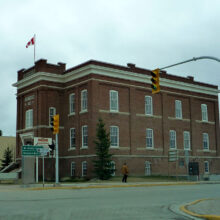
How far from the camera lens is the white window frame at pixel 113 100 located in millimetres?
41684

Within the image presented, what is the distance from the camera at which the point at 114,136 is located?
41281mm

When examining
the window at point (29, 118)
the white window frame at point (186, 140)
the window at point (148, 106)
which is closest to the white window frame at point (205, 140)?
the white window frame at point (186, 140)

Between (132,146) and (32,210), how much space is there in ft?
97.3

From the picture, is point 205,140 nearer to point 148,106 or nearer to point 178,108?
point 178,108

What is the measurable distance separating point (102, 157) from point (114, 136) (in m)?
5.10

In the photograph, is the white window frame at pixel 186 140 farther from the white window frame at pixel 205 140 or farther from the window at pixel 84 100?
the window at pixel 84 100

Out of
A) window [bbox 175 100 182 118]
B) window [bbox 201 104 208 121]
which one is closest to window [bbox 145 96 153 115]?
window [bbox 175 100 182 118]

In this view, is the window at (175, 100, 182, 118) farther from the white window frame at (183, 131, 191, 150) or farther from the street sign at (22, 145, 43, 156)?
the street sign at (22, 145, 43, 156)

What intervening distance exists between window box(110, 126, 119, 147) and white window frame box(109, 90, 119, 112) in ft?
6.34

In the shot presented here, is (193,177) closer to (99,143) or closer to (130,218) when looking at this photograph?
(99,143)

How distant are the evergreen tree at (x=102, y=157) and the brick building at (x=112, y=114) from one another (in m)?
2.45

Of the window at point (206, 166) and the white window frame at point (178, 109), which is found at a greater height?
the white window frame at point (178, 109)

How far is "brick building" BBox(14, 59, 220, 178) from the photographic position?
40.8 m

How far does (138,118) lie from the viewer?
143 feet
